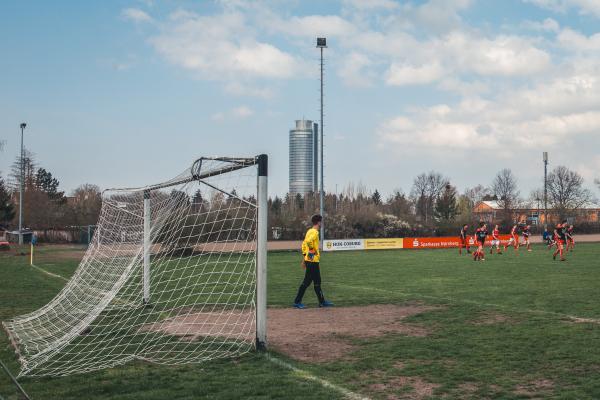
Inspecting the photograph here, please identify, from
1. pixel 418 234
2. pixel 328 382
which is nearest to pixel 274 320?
pixel 328 382

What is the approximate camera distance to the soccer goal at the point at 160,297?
840cm

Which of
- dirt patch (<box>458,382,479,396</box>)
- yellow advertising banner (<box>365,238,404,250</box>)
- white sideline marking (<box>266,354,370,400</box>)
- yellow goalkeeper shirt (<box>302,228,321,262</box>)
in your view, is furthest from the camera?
yellow advertising banner (<box>365,238,404,250</box>)

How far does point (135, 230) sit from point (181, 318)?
5480 millimetres

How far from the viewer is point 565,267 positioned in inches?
893

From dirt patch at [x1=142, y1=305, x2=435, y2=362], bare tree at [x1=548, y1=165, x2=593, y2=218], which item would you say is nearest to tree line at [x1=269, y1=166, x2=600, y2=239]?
bare tree at [x1=548, y1=165, x2=593, y2=218]

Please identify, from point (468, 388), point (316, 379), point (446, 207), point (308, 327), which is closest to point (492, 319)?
point (308, 327)

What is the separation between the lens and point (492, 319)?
10719 mm

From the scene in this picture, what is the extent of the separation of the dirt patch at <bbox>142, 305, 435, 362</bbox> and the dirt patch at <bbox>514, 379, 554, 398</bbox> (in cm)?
249

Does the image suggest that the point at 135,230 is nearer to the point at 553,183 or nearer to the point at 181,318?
the point at 181,318

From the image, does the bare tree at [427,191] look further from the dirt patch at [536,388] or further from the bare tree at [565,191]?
the dirt patch at [536,388]

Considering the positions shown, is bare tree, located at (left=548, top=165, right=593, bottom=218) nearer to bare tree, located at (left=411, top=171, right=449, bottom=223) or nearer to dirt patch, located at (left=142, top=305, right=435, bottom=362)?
bare tree, located at (left=411, top=171, right=449, bottom=223)

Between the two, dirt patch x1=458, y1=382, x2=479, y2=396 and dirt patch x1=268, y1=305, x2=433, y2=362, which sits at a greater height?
dirt patch x1=458, y1=382, x2=479, y2=396

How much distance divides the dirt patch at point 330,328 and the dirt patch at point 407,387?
1362mm

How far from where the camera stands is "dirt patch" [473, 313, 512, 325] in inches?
408
